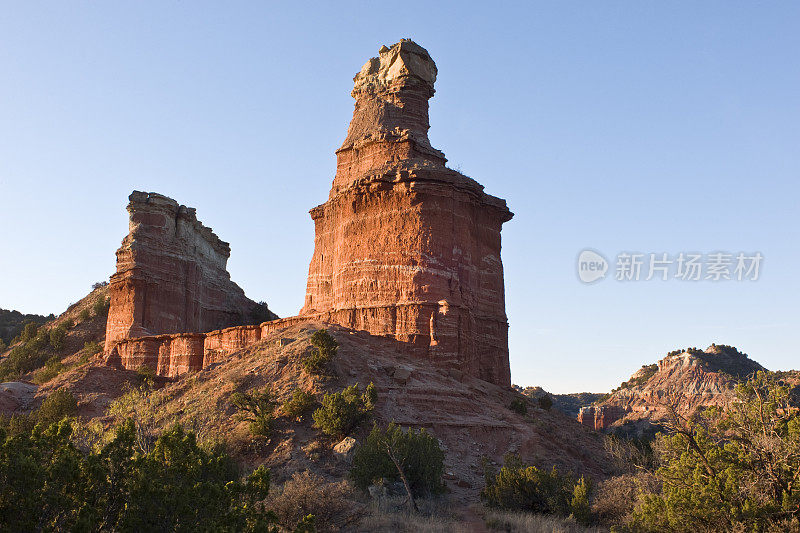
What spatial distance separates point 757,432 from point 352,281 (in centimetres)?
2582

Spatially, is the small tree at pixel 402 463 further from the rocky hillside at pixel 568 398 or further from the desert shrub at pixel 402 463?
the rocky hillside at pixel 568 398

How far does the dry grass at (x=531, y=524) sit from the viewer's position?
15969 millimetres

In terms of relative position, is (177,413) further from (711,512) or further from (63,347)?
(63,347)

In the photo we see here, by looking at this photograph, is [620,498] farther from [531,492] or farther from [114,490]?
[114,490]

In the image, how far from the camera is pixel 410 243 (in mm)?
36125

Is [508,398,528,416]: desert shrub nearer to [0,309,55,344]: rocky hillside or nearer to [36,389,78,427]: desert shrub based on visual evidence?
[36,389,78,427]: desert shrub

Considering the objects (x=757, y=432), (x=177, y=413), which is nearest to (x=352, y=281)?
(x=177, y=413)

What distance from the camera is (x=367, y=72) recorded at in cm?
4544

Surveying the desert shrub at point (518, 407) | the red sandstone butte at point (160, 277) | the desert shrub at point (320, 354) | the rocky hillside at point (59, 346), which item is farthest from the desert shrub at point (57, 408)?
the desert shrub at point (518, 407)

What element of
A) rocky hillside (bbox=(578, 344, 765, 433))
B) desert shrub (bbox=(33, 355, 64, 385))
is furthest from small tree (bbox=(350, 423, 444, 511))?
rocky hillside (bbox=(578, 344, 765, 433))

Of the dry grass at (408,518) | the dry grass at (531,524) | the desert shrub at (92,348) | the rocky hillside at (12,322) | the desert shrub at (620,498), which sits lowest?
the dry grass at (531,524)

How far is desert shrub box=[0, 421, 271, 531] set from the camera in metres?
9.84

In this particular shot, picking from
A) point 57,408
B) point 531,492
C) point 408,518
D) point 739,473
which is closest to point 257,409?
point 408,518

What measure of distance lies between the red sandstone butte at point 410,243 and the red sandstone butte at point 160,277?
43.1 feet
